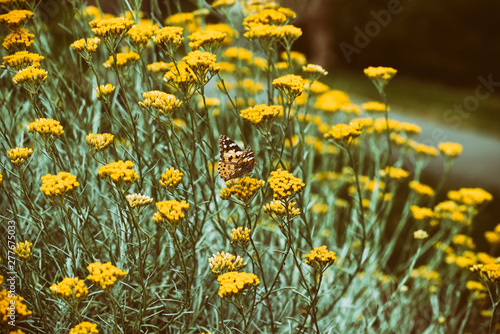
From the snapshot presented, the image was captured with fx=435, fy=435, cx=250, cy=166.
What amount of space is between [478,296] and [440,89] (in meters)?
7.02

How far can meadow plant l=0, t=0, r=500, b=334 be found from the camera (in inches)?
56.8

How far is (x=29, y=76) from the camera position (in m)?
1.53

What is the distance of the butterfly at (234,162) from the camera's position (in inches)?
63.3

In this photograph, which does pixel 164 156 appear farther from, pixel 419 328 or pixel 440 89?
pixel 440 89

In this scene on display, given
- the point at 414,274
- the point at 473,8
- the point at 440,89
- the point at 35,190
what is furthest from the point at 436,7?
the point at 35,190

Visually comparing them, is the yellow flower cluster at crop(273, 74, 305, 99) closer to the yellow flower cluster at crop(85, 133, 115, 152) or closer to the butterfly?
the butterfly

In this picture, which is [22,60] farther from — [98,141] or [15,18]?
[98,141]

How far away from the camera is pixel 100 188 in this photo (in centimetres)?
209

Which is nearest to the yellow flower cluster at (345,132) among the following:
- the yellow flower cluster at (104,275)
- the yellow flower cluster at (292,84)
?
the yellow flower cluster at (292,84)

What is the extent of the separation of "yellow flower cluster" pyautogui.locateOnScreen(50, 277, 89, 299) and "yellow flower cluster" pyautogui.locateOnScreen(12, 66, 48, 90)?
2.36ft

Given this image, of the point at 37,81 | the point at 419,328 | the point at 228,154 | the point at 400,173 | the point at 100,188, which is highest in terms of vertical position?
the point at 37,81

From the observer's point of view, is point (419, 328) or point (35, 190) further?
point (419, 328)

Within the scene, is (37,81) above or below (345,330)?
above

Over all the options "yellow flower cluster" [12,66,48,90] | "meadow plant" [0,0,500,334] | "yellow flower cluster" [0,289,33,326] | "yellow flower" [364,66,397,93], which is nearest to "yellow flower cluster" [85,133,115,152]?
"meadow plant" [0,0,500,334]
